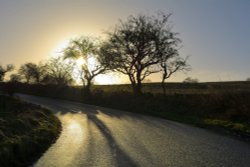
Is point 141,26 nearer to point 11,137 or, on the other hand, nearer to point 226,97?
point 226,97

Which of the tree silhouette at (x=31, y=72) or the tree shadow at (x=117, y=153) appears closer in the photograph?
the tree shadow at (x=117, y=153)

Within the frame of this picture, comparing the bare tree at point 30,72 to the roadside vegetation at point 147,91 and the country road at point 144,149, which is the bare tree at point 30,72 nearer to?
the roadside vegetation at point 147,91

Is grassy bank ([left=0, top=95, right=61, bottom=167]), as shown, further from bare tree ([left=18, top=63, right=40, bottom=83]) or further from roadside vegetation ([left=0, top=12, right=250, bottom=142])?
bare tree ([left=18, top=63, right=40, bottom=83])

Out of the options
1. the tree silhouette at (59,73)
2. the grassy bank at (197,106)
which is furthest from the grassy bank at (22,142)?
the tree silhouette at (59,73)

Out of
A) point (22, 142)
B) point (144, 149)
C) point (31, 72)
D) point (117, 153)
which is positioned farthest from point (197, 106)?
point (31, 72)

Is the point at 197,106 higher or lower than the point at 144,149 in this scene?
higher

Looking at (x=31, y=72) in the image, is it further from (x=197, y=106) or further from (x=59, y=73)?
(x=197, y=106)

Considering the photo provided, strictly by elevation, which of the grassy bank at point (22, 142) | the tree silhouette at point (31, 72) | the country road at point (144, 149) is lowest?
the country road at point (144, 149)

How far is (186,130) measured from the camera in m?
25.2

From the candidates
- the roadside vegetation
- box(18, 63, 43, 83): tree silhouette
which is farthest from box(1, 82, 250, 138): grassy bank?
box(18, 63, 43, 83): tree silhouette

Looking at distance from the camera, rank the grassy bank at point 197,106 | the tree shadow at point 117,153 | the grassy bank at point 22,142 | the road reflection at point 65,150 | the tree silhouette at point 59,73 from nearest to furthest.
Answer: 1. the grassy bank at point 22,142
2. the tree shadow at point 117,153
3. the road reflection at point 65,150
4. the grassy bank at point 197,106
5. the tree silhouette at point 59,73

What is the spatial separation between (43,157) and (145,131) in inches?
374

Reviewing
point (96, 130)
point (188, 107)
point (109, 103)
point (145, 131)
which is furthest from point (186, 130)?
point (109, 103)

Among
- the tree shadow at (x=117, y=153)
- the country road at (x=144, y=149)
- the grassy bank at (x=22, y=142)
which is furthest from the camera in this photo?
the country road at (x=144, y=149)
